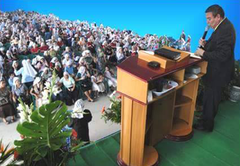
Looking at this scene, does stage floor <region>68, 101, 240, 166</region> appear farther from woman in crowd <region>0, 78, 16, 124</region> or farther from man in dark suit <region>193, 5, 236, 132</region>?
woman in crowd <region>0, 78, 16, 124</region>

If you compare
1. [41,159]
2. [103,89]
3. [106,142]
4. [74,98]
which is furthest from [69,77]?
[41,159]

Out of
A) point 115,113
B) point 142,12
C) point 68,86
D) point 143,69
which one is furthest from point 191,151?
point 142,12

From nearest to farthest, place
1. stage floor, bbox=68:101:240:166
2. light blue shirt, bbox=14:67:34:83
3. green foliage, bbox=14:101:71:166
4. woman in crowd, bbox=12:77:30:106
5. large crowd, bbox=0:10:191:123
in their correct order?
1. green foliage, bbox=14:101:71:166
2. stage floor, bbox=68:101:240:166
3. woman in crowd, bbox=12:77:30:106
4. large crowd, bbox=0:10:191:123
5. light blue shirt, bbox=14:67:34:83

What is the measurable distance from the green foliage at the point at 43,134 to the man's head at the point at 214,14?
1983 millimetres

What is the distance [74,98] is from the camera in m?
5.75

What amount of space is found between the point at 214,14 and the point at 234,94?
2.18m

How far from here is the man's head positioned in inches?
92.8

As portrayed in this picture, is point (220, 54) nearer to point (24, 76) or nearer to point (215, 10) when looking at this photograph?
point (215, 10)

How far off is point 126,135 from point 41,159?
0.91 m

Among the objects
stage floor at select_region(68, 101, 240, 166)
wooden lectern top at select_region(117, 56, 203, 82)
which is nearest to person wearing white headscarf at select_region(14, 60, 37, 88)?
stage floor at select_region(68, 101, 240, 166)

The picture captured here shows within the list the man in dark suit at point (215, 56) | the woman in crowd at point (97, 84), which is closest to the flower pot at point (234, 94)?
the man in dark suit at point (215, 56)

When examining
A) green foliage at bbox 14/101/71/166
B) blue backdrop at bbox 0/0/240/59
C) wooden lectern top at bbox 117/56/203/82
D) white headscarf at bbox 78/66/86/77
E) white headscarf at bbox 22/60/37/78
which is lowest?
white headscarf at bbox 78/66/86/77

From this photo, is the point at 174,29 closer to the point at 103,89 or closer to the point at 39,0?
the point at 103,89

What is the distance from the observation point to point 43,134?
4.75ft
